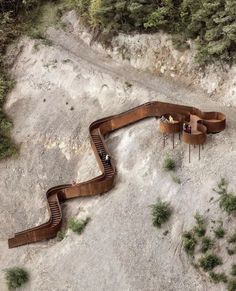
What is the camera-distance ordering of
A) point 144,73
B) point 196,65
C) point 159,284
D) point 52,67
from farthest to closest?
point 52,67 < point 144,73 < point 196,65 < point 159,284

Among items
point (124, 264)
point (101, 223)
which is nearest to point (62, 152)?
point (101, 223)

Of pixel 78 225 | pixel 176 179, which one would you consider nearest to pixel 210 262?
pixel 176 179

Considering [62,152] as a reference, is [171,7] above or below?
above

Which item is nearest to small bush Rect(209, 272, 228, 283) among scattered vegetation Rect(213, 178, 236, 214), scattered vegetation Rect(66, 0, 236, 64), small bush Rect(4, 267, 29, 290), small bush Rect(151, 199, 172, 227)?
scattered vegetation Rect(213, 178, 236, 214)

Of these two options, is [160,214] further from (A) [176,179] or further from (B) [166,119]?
(B) [166,119]

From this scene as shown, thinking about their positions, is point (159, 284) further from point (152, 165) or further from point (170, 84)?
point (170, 84)

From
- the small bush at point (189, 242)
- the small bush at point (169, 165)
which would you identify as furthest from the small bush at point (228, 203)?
the small bush at point (169, 165)

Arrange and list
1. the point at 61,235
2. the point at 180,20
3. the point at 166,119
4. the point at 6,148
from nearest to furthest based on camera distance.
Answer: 1. the point at 61,235
2. the point at 166,119
3. the point at 180,20
4. the point at 6,148
